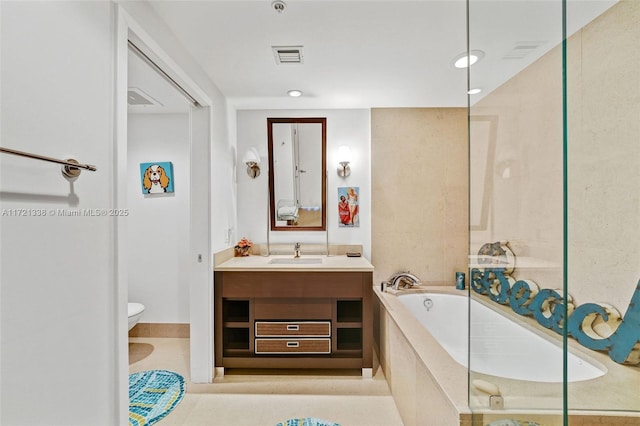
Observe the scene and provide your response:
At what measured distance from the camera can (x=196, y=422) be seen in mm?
1990

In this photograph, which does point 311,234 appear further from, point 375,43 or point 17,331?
point 17,331

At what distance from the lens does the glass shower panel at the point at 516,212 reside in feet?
2.43

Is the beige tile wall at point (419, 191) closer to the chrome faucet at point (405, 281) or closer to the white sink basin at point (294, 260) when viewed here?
the chrome faucet at point (405, 281)

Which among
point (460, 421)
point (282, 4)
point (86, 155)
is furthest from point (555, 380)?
point (282, 4)

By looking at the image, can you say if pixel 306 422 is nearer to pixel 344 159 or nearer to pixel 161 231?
pixel 344 159

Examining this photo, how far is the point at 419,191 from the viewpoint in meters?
3.16

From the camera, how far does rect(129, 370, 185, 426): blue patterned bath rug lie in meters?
2.03

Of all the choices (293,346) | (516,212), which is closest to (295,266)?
(293,346)

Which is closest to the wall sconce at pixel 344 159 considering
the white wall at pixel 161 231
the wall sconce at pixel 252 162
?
the wall sconce at pixel 252 162

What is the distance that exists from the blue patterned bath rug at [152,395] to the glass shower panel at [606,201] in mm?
2175

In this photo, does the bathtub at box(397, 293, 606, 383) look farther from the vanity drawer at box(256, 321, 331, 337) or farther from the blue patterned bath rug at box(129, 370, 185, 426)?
the blue patterned bath rug at box(129, 370, 185, 426)

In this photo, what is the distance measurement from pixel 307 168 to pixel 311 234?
64cm

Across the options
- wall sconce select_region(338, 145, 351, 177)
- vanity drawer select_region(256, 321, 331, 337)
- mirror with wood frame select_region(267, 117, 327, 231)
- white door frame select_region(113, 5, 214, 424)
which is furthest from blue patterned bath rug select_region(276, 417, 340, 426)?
wall sconce select_region(338, 145, 351, 177)

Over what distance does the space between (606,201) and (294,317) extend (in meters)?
2.01
